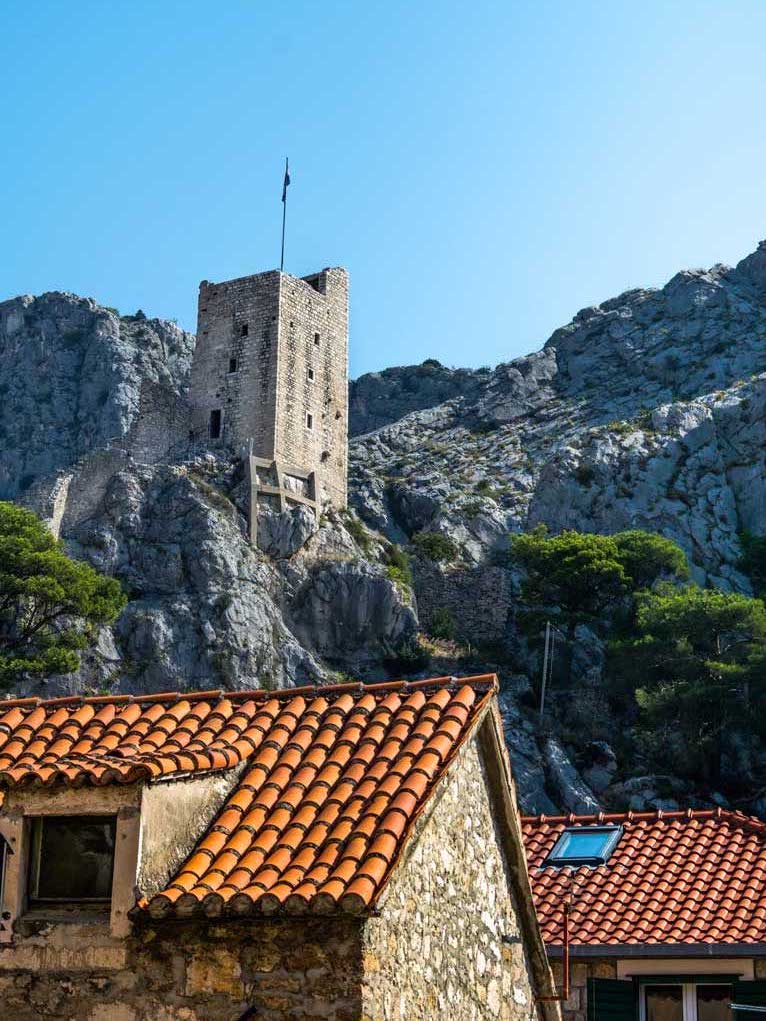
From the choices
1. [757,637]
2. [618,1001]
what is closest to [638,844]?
[618,1001]

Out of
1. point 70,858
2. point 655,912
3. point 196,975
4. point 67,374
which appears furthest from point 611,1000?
point 67,374

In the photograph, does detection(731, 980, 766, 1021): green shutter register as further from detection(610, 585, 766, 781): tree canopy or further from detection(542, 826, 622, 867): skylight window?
detection(610, 585, 766, 781): tree canopy

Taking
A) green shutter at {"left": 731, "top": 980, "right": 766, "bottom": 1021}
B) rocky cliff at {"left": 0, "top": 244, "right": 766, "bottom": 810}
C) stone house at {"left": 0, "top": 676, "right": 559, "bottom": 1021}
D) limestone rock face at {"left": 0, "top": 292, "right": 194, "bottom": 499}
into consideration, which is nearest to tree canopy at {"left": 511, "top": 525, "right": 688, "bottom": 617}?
rocky cliff at {"left": 0, "top": 244, "right": 766, "bottom": 810}

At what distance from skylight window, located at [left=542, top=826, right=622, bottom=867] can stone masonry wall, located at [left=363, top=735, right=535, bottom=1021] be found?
506cm

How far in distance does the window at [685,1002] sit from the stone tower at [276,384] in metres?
52.5

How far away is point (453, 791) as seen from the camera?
42.7 ft

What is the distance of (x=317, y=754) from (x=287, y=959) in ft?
7.36

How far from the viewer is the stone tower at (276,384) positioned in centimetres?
6931

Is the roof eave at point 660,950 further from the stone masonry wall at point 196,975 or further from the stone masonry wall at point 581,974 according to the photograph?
the stone masonry wall at point 196,975

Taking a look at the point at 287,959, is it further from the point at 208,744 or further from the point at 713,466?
the point at 713,466

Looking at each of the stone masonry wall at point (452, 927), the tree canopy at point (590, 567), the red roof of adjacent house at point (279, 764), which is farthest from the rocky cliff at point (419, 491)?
the red roof of adjacent house at point (279, 764)

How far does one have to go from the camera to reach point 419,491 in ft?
288

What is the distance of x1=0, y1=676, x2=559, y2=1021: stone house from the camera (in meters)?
11.1

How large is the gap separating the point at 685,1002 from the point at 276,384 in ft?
181
